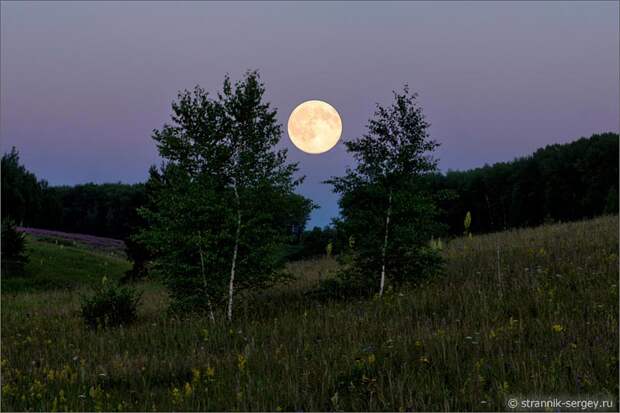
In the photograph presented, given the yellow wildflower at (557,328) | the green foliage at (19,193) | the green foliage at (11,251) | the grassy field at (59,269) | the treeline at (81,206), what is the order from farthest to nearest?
1. the green foliage at (19,193)
2. the green foliage at (11,251)
3. the grassy field at (59,269)
4. the treeline at (81,206)
5. the yellow wildflower at (557,328)

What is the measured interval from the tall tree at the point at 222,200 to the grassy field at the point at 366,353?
0.95 metres

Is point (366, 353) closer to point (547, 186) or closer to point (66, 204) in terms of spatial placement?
point (547, 186)

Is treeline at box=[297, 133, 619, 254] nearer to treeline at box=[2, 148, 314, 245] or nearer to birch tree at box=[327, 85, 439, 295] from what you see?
treeline at box=[2, 148, 314, 245]

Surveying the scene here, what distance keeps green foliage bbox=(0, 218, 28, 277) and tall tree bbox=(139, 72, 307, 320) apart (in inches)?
689

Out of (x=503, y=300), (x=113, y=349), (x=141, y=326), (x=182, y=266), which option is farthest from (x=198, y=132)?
(x=503, y=300)

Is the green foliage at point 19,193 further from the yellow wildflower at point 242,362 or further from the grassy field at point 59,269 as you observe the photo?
the yellow wildflower at point 242,362

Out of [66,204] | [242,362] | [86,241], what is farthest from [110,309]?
[66,204]

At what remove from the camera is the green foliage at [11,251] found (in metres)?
25.5

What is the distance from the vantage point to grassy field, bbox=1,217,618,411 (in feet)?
17.2

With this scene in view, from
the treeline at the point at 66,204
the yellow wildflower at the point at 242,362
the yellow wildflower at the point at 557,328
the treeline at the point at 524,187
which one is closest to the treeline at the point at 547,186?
the treeline at the point at 524,187

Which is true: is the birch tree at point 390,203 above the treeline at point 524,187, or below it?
below

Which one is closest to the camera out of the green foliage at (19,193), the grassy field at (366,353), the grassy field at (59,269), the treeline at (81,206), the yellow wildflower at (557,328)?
the grassy field at (366,353)

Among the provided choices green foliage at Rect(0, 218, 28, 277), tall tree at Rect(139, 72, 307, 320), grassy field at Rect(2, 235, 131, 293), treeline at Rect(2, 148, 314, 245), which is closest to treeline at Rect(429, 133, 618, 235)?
→ treeline at Rect(2, 148, 314, 245)

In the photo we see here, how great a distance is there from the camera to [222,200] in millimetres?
11055
